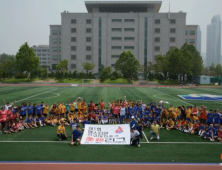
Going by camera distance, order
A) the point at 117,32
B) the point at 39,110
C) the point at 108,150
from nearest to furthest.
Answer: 1. the point at 108,150
2. the point at 39,110
3. the point at 117,32

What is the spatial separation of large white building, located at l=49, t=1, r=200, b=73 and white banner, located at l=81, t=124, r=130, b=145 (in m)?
76.5

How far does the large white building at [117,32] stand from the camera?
88.2 meters

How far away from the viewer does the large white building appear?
290 feet

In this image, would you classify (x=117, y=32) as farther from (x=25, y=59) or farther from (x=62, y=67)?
(x=25, y=59)

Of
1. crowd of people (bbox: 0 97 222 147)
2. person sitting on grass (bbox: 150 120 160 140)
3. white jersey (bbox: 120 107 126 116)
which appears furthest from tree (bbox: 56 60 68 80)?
person sitting on grass (bbox: 150 120 160 140)

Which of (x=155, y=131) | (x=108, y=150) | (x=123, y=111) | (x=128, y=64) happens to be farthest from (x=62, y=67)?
(x=108, y=150)

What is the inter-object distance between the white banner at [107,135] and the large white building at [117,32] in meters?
76.5

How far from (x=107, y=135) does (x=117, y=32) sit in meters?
79.0

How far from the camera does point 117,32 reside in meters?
88.7

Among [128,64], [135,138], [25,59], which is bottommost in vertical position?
[135,138]

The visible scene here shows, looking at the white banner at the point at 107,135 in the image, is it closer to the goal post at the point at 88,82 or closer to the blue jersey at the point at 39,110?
the blue jersey at the point at 39,110

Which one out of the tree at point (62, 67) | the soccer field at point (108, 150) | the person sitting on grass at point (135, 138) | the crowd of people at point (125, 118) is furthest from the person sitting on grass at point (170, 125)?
the tree at point (62, 67)

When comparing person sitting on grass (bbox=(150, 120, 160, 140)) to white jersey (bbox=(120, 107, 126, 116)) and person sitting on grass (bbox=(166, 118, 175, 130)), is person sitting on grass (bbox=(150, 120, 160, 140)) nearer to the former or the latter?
person sitting on grass (bbox=(166, 118, 175, 130))

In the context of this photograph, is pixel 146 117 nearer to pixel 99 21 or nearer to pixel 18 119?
pixel 18 119
